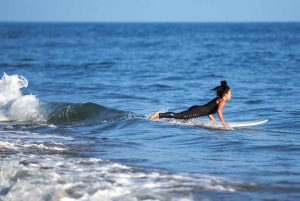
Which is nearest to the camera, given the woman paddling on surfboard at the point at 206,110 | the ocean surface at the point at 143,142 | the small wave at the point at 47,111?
the ocean surface at the point at 143,142

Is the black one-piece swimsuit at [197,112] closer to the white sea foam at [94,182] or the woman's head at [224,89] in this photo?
the woman's head at [224,89]

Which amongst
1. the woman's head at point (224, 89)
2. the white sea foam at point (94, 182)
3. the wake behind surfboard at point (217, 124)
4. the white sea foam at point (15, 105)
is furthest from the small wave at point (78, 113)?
→ the white sea foam at point (94, 182)

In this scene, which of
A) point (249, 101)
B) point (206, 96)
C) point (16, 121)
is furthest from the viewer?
point (206, 96)

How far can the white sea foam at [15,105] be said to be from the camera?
14.5 metres

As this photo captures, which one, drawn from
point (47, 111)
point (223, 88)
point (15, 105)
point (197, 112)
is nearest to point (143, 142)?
point (197, 112)

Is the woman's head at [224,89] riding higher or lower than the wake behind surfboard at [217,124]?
higher

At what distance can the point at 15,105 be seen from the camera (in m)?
15.2

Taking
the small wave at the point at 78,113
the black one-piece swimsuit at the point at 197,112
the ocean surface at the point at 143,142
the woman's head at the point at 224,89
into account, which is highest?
the woman's head at the point at 224,89

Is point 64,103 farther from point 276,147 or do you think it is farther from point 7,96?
point 276,147

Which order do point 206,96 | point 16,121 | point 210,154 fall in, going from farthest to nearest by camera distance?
point 206,96 < point 16,121 < point 210,154

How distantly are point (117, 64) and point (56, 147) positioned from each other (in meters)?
22.4

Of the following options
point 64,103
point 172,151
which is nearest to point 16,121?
point 64,103

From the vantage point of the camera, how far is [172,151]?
30.9ft

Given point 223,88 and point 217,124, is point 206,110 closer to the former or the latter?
point 217,124
